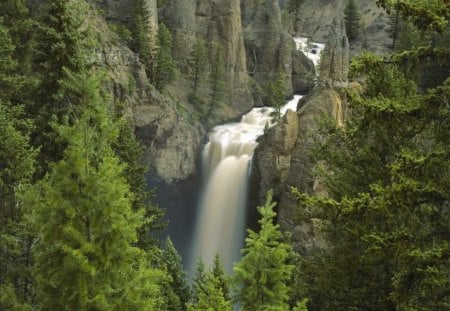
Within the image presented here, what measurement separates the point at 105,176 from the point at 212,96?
46294mm

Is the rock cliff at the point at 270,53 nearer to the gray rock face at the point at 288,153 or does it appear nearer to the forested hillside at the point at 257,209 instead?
the gray rock face at the point at 288,153

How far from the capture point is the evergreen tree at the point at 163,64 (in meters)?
50.8

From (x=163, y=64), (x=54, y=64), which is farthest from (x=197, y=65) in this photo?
(x=54, y=64)

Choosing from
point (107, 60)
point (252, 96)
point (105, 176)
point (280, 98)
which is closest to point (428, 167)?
point (105, 176)

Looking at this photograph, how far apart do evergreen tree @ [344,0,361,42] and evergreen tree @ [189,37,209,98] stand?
86.7ft

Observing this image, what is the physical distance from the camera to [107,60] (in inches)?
1617

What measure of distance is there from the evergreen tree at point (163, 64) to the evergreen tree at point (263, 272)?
1697 inches

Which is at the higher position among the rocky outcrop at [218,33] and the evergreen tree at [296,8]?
the evergreen tree at [296,8]

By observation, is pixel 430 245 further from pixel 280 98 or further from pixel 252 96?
pixel 252 96

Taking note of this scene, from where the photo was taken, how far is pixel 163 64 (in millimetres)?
50812

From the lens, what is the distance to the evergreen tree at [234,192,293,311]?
9633 millimetres

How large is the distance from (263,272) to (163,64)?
43.6 meters

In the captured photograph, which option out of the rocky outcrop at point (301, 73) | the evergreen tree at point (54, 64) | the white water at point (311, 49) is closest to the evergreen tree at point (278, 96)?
the rocky outcrop at point (301, 73)

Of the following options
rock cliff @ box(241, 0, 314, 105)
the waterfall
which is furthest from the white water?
the waterfall
